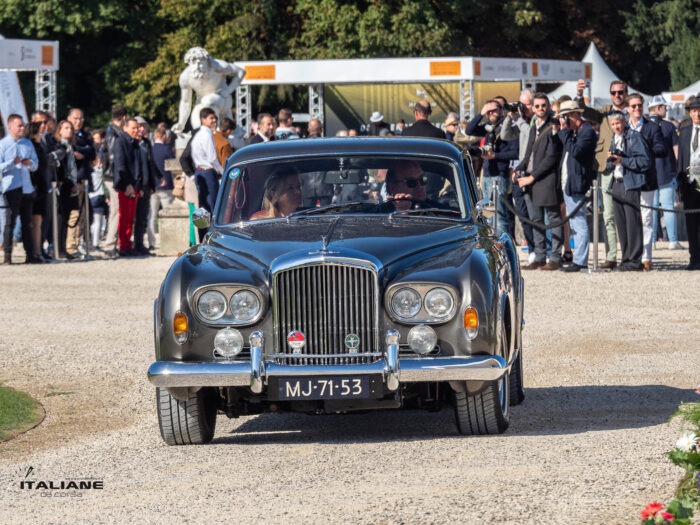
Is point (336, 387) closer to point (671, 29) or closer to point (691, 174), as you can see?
point (691, 174)

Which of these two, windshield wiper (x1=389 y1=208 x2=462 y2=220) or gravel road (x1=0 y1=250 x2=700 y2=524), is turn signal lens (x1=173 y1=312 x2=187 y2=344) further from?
Answer: windshield wiper (x1=389 y1=208 x2=462 y2=220)

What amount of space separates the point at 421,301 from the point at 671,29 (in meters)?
55.1

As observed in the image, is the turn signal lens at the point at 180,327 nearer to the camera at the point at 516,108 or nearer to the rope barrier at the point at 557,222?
the rope barrier at the point at 557,222

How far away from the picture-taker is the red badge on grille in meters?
7.56

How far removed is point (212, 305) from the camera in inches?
302

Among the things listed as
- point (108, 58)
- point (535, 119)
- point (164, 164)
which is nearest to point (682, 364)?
point (535, 119)

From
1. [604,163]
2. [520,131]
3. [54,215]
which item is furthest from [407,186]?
[54,215]

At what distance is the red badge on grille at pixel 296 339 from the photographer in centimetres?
756

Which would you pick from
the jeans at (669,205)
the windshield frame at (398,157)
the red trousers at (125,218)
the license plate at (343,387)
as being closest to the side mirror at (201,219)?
the windshield frame at (398,157)

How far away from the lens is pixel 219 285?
25.1 ft

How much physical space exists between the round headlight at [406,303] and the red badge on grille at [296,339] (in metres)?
0.52

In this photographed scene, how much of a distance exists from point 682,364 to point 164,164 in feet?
49.5

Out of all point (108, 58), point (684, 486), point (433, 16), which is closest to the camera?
point (684, 486)

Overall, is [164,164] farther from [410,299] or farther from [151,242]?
[410,299]
